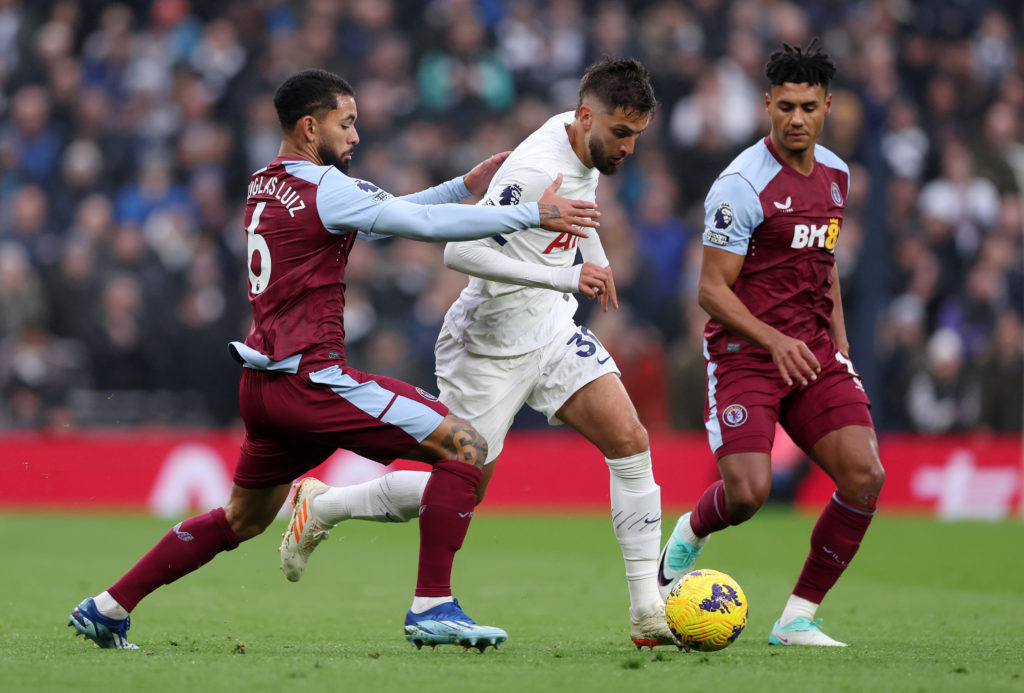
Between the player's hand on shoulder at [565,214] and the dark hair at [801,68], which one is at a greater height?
the dark hair at [801,68]

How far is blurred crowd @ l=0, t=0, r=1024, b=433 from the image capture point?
47.4 ft

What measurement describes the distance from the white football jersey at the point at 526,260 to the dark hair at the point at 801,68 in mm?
978

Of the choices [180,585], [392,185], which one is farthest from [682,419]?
[180,585]

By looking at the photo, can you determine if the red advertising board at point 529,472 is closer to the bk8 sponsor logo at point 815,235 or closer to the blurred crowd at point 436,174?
the blurred crowd at point 436,174

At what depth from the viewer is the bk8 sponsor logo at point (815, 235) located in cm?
678

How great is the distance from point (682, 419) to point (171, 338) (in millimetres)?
5321

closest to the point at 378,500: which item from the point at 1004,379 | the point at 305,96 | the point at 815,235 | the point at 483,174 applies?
the point at 483,174

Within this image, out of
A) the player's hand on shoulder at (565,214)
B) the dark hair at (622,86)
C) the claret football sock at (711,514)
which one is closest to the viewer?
the player's hand on shoulder at (565,214)

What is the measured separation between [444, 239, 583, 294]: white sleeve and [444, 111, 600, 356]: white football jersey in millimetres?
279

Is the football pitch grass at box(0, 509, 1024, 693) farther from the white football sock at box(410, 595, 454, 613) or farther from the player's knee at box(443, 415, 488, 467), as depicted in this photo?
the player's knee at box(443, 415, 488, 467)

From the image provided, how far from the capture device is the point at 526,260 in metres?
6.75

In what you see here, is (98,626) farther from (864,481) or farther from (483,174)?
(864,481)

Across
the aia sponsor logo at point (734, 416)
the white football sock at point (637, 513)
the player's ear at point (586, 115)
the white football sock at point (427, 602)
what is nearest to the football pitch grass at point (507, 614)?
the white football sock at point (427, 602)

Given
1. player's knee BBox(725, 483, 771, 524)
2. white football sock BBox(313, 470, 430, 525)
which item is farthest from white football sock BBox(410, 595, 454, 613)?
player's knee BBox(725, 483, 771, 524)
